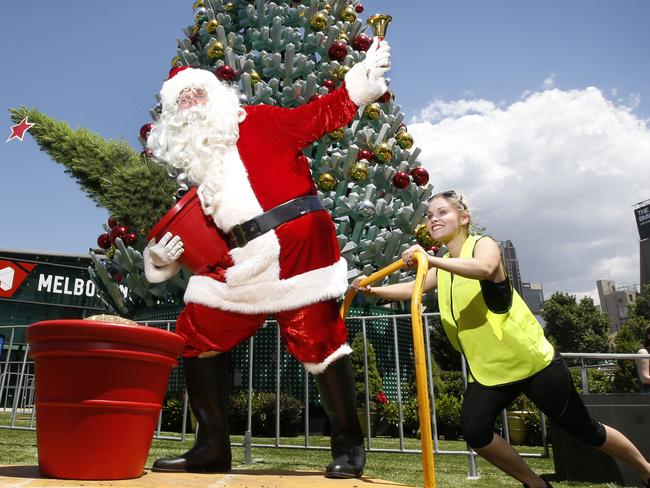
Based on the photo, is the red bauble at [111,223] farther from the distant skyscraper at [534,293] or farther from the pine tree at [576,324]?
the distant skyscraper at [534,293]

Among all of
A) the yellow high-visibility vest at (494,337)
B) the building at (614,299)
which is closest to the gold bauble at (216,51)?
the yellow high-visibility vest at (494,337)

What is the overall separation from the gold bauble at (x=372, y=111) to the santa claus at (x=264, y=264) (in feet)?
15.8

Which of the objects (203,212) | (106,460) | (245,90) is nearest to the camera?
(106,460)

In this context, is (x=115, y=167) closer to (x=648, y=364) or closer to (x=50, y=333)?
(x=50, y=333)

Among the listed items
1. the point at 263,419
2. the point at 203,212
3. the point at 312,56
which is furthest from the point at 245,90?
the point at 203,212

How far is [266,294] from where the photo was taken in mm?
2244

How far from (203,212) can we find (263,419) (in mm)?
4476

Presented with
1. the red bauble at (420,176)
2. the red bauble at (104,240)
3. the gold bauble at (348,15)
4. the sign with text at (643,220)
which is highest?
the sign with text at (643,220)

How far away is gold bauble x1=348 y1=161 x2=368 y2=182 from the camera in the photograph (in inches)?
270

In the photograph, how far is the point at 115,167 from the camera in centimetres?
634

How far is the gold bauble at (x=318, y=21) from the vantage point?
7.41 meters

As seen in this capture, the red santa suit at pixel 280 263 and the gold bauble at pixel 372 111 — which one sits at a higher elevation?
the gold bauble at pixel 372 111

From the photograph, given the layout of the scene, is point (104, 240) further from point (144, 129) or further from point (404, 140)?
point (404, 140)

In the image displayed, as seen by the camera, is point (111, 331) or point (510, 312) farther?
point (510, 312)
